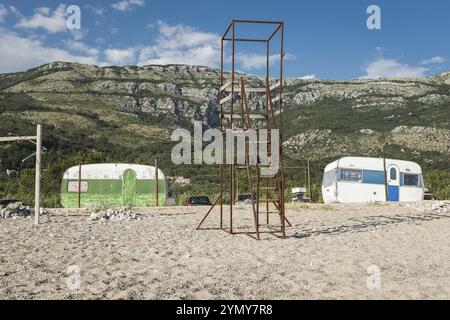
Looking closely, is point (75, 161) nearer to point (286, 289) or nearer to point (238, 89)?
point (238, 89)

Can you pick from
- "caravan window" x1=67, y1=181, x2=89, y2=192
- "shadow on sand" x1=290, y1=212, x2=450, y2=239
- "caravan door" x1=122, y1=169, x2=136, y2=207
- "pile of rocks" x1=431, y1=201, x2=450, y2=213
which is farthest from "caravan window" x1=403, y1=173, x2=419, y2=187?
"caravan window" x1=67, y1=181, x2=89, y2=192

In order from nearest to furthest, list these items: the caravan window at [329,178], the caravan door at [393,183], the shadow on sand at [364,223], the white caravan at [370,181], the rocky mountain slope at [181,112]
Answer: the shadow on sand at [364,223], the white caravan at [370,181], the caravan door at [393,183], the caravan window at [329,178], the rocky mountain slope at [181,112]

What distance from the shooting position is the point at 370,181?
808 inches

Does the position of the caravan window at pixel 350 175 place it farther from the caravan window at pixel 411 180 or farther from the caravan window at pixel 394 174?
the caravan window at pixel 411 180

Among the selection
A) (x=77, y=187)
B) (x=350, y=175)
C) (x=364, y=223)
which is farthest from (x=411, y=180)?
(x=77, y=187)

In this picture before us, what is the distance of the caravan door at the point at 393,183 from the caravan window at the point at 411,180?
1.32 ft

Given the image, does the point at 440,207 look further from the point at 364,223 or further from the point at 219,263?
the point at 219,263

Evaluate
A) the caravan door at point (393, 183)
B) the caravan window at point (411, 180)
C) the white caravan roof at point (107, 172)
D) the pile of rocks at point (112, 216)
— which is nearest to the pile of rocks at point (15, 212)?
the pile of rocks at point (112, 216)

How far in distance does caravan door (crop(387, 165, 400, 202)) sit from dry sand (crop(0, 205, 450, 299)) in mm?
10052

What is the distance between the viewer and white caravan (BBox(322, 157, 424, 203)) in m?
20.5

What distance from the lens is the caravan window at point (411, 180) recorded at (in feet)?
68.3
